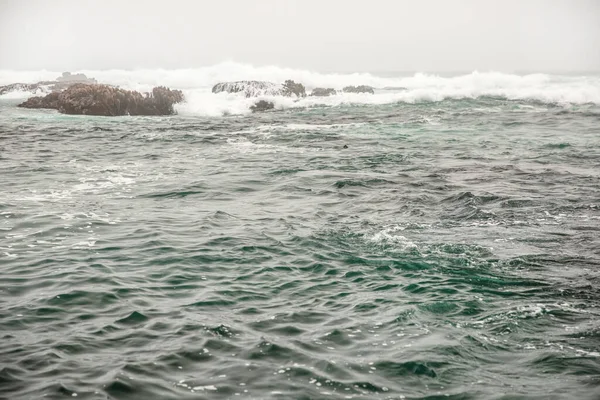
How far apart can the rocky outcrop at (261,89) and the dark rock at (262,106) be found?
12.4 feet

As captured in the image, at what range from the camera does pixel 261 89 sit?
5616 cm

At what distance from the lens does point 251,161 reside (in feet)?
81.7

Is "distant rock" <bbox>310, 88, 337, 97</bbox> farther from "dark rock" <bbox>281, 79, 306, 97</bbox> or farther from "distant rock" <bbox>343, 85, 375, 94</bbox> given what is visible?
"distant rock" <bbox>343, 85, 375, 94</bbox>

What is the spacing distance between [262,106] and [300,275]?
40.4m

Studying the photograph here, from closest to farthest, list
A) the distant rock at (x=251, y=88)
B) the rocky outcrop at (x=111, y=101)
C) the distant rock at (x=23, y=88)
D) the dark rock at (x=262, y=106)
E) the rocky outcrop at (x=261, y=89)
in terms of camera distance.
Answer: the rocky outcrop at (x=111, y=101) < the dark rock at (x=262, y=106) < the distant rock at (x=251, y=88) < the rocky outcrop at (x=261, y=89) < the distant rock at (x=23, y=88)

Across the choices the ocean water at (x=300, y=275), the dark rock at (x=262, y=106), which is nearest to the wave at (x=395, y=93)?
the dark rock at (x=262, y=106)

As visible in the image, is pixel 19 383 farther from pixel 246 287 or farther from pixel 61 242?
pixel 61 242

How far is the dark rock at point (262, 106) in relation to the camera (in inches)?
1964

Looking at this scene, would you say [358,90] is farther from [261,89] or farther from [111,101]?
[111,101]

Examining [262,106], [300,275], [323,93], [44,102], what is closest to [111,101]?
[44,102]

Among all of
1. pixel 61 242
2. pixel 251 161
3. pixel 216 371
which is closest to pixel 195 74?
pixel 251 161

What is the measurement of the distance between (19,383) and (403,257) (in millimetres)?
7619

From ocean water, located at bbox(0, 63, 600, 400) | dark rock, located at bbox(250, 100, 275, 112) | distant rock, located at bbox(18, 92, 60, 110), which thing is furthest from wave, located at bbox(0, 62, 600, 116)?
ocean water, located at bbox(0, 63, 600, 400)

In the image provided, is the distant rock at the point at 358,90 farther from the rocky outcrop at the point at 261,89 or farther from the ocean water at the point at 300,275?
the ocean water at the point at 300,275
